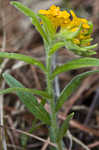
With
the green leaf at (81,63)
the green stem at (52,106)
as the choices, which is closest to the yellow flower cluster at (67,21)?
the green leaf at (81,63)

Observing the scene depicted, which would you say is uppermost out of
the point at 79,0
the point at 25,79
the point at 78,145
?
the point at 79,0

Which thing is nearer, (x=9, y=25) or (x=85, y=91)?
(x=85, y=91)

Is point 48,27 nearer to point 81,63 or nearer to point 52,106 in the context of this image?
point 81,63

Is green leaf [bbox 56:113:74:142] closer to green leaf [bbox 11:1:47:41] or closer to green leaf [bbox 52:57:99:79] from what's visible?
green leaf [bbox 52:57:99:79]

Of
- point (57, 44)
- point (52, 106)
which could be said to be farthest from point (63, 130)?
point (57, 44)

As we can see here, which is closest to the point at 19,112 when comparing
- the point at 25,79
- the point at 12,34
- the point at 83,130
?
the point at 25,79

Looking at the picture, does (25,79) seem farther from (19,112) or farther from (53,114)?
(53,114)

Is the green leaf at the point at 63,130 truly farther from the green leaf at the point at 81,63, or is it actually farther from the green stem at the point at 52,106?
the green leaf at the point at 81,63
